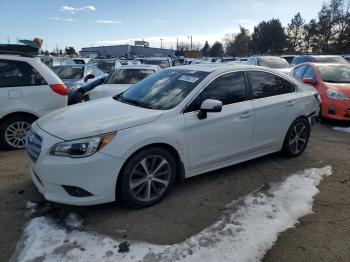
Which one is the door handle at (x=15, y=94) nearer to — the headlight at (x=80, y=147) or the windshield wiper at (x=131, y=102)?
the windshield wiper at (x=131, y=102)

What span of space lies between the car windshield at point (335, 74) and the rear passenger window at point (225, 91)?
495 centimetres

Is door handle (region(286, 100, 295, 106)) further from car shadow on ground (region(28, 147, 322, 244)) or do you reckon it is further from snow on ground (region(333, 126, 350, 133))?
snow on ground (region(333, 126, 350, 133))

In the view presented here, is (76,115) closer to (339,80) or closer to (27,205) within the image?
(27,205)

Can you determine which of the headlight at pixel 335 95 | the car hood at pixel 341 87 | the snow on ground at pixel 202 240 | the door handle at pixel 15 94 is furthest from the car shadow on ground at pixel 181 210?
the car hood at pixel 341 87

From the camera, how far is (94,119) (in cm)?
391

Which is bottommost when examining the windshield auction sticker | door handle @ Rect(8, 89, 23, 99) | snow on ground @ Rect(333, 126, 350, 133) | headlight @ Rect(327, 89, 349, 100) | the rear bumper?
snow on ground @ Rect(333, 126, 350, 133)

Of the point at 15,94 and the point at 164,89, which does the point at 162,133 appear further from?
the point at 15,94

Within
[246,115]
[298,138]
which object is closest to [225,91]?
[246,115]

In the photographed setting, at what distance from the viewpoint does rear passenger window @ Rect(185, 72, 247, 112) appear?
431cm

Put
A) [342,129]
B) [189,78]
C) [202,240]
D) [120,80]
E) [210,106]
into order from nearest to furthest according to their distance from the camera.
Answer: [202,240] < [210,106] < [189,78] < [342,129] < [120,80]

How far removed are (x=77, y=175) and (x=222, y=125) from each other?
1.90 metres

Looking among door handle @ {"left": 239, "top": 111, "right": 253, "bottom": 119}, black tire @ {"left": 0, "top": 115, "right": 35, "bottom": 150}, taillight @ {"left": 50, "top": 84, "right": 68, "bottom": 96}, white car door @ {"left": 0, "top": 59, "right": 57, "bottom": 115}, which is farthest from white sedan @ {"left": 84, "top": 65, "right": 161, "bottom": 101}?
door handle @ {"left": 239, "top": 111, "right": 253, "bottom": 119}

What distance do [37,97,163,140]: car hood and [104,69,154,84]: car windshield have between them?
187 inches

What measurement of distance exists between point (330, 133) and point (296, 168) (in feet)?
9.02
